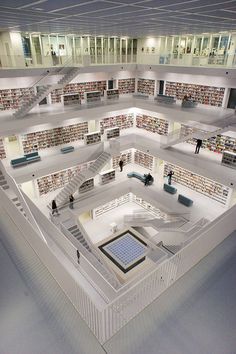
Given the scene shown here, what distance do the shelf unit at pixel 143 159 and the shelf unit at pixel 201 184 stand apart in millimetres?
1238

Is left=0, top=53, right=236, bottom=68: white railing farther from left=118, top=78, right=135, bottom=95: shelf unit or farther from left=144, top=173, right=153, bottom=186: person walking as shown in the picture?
left=144, top=173, right=153, bottom=186: person walking

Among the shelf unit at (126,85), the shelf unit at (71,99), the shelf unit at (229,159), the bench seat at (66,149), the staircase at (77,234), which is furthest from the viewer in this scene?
the shelf unit at (126,85)

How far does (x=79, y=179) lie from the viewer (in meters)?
13.1

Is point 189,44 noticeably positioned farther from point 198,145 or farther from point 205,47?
point 198,145

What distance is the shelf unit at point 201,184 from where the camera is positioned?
1352 centimetres

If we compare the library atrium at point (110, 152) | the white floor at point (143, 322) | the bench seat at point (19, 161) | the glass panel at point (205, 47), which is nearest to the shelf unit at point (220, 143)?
the library atrium at point (110, 152)

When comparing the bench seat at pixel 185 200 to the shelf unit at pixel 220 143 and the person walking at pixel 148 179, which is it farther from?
the shelf unit at pixel 220 143

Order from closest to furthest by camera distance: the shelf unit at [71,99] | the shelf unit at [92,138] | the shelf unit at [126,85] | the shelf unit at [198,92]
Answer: the shelf unit at [198,92] < the shelf unit at [71,99] < the shelf unit at [92,138] < the shelf unit at [126,85]

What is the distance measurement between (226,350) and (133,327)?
6.15 ft

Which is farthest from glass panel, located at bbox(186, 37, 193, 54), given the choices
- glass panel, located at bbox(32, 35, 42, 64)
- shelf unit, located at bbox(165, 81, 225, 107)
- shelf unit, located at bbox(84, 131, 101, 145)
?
glass panel, located at bbox(32, 35, 42, 64)

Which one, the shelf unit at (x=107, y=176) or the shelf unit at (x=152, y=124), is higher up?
the shelf unit at (x=152, y=124)

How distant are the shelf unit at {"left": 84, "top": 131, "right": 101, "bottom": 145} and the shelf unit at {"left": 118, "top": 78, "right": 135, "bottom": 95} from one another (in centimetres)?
452

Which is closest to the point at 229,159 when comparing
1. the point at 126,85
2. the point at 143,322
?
the point at 126,85

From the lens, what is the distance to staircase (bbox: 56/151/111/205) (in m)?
12.9
